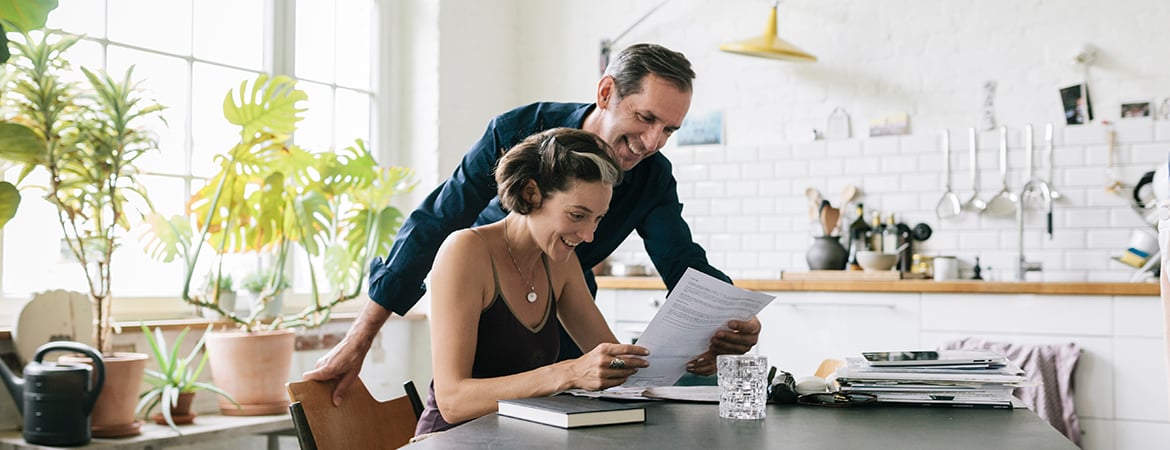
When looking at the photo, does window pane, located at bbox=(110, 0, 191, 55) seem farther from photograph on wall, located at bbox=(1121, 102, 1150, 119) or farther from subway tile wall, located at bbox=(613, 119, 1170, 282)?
photograph on wall, located at bbox=(1121, 102, 1150, 119)

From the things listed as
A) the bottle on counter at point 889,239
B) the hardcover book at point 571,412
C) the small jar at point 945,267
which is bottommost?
the hardcover book at point 571,412

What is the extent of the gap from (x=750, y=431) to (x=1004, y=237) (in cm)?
365

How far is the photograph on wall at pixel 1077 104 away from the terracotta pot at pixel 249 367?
3.45m

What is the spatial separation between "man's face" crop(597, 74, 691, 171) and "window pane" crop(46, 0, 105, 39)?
7.99ft

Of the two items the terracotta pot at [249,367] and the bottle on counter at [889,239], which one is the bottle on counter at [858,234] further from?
the terracotta pot at [249,367]

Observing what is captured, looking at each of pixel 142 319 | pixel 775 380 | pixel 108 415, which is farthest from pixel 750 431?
pixel 142 319

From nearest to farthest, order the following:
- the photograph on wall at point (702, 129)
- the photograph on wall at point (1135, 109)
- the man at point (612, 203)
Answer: the man at point (612, 203) < the photograph on wall at point (1135, 109) < the photograph on wall at point (702, 129)

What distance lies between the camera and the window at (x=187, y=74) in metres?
3.68

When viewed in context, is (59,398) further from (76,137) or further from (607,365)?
(607,365)

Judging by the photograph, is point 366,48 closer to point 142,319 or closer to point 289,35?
point 289,35

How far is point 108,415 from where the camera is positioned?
309cm

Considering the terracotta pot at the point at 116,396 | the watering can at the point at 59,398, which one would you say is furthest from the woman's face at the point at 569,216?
the terracotta pot at the point at 116,396

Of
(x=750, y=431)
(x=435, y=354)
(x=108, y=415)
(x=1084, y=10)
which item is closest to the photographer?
(x=750, y=431)

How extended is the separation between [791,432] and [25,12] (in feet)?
7.09
